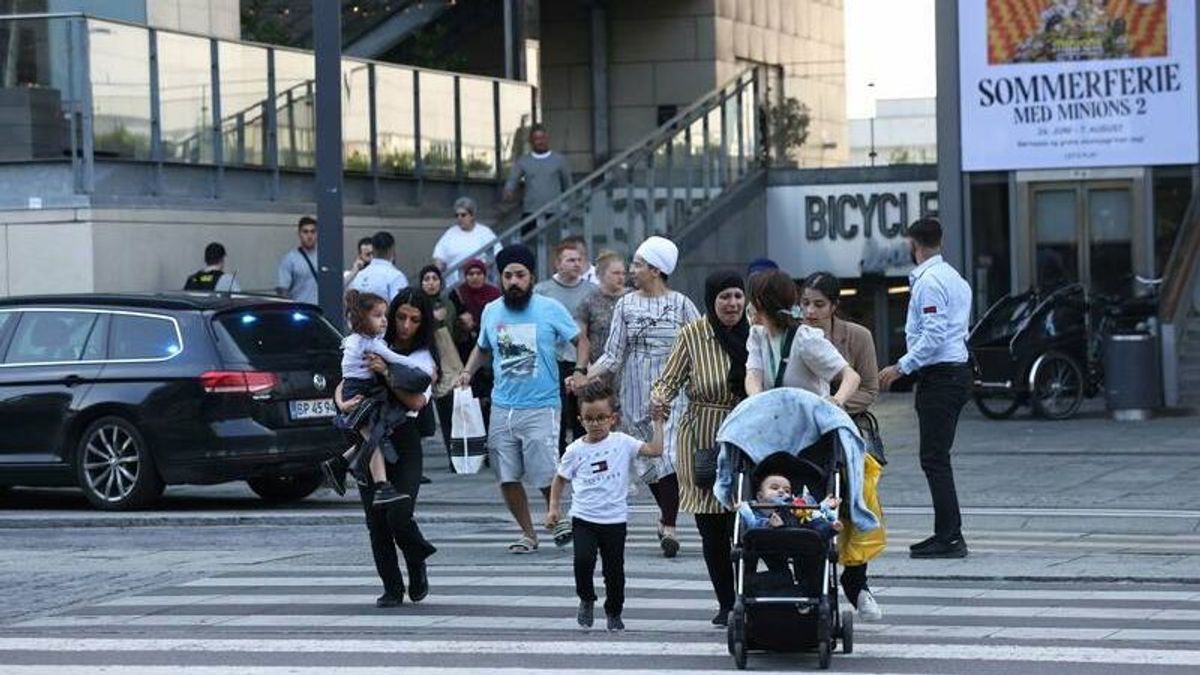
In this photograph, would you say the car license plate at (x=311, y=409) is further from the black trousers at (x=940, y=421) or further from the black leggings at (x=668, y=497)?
the black trousers at (x=940, y=421)

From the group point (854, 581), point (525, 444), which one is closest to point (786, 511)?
point (854, 581)

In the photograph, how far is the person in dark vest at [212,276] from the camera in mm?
22297

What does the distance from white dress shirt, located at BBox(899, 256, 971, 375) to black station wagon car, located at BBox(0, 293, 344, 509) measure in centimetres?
566

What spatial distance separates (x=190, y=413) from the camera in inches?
672

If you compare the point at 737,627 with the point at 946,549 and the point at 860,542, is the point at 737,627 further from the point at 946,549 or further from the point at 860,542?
the point at 946,549

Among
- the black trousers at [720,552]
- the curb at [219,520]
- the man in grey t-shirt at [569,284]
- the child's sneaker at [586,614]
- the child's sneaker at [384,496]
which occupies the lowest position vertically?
the curb at [219,520]

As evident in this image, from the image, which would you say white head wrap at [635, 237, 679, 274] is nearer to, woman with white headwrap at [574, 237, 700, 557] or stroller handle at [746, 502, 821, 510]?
woman with white headwrap at [574, 237, 700, 557]

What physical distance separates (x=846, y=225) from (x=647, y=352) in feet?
55.9

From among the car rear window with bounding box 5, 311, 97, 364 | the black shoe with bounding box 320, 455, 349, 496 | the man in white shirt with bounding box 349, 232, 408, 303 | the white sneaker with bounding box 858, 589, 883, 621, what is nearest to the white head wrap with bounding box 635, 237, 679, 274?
the black shoe with bounding box 320, 455, 349, 496

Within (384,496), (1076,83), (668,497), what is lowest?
(668,497)

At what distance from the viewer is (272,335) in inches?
690

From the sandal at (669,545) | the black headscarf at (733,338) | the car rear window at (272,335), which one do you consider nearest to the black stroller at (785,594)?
the black headscarf at (733,338)

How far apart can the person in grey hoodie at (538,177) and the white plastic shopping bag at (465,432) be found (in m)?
13.3

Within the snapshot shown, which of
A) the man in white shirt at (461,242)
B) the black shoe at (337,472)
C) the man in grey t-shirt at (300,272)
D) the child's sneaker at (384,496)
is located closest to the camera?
the child's sneaker at (384,496)
